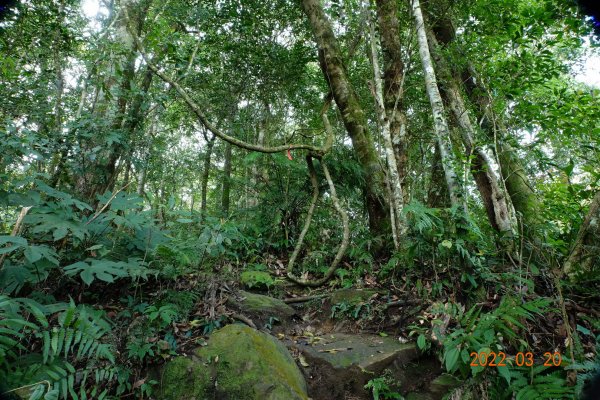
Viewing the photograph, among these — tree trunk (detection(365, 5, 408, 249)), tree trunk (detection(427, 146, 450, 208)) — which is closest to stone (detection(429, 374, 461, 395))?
tree trunk (detection(365, 5, 408, 249))

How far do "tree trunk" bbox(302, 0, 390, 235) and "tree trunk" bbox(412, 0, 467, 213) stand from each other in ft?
4.57

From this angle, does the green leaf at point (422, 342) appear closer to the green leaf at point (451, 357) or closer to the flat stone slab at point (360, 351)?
the flat stone slab at point (360, 351)

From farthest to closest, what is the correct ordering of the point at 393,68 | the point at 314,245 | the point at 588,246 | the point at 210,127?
the point at 393,68, the point at 314,245, the point at 210,127, the point at 588,246

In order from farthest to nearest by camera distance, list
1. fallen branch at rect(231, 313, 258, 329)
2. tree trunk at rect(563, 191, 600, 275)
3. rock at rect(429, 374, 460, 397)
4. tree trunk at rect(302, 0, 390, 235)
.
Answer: tree trunk at rect(302, 0, 390, 235), fallen branch at rect(231, 313, 258, 329), tree trunk at rect(563, 191, 600, 275), rock at rect(429, 374, 460, 397)

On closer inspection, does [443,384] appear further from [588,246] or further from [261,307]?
[261,307]

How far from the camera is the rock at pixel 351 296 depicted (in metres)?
4.58

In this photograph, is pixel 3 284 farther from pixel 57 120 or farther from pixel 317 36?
pixel 317 36

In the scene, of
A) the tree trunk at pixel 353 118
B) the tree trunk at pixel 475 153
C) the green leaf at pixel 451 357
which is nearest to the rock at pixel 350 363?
the green leaf at pixel 451 357

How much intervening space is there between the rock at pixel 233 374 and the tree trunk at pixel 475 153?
397cm

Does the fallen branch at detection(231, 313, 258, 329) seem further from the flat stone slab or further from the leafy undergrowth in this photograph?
the flat stone slab

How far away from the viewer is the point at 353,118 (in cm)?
673

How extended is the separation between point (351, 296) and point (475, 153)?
133 inches

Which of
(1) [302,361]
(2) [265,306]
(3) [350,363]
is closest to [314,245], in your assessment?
(2) [265,306]

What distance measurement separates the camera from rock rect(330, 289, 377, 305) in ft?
15.0
